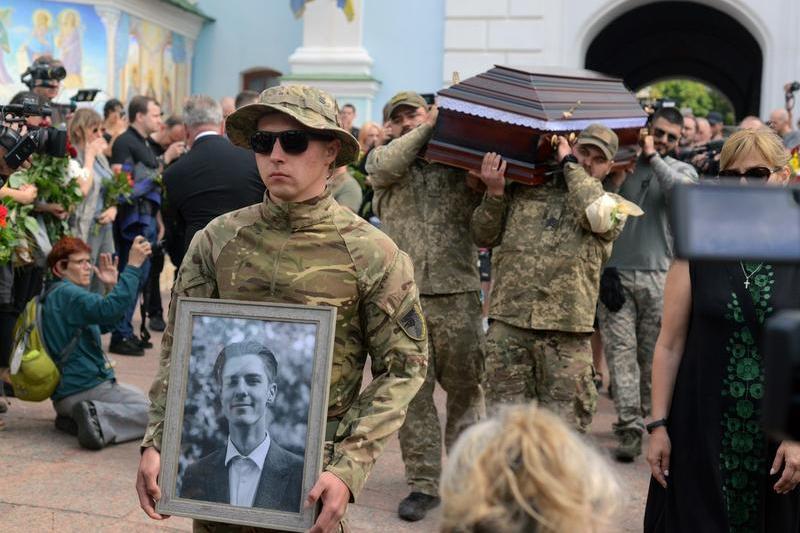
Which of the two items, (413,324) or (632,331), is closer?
(413,324)

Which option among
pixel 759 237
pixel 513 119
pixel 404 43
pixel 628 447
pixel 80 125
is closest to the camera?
pixel 759 237

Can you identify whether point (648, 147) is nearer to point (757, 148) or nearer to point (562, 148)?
point (562, 148)

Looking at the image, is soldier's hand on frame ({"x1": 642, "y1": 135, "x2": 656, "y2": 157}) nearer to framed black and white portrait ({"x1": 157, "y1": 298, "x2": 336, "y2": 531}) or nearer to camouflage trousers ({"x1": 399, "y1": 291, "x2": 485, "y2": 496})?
camouflage trousers ({"x1": 399, "y1": 291, "x2": 485, "y2": 496})

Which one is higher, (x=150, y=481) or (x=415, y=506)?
(x=150, y=481)

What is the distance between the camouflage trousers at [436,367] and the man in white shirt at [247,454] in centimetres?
264

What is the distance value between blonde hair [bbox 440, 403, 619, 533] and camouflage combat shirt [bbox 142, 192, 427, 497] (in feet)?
4.50

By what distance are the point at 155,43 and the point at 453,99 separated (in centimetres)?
1402

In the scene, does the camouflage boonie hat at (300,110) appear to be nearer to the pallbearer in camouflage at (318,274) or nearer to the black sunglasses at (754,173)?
the pallbearer in camouflage at (318,274)

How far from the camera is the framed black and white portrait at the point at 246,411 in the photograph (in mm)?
2941

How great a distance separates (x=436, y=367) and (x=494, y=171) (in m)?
1.05

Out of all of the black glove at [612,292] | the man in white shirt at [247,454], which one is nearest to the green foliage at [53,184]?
the black glove at [612,292]

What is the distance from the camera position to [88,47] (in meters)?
16.6

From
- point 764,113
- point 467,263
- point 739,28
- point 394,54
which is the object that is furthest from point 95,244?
point 739,28

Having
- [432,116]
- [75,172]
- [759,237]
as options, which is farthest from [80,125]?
[759,237]
